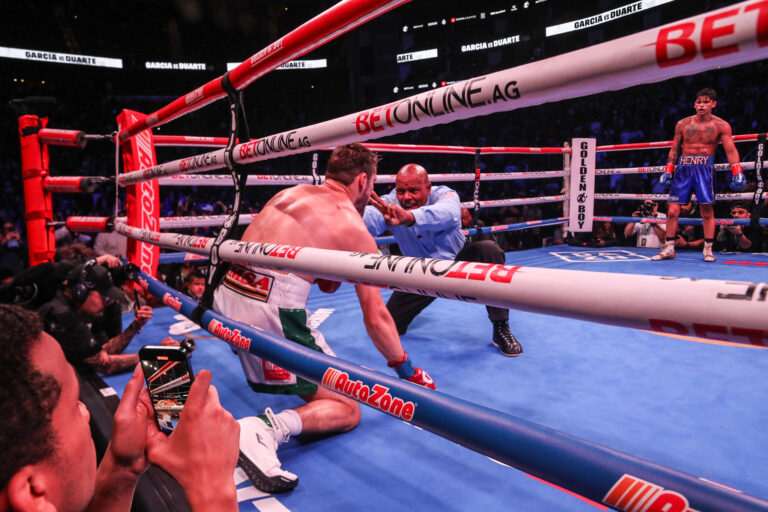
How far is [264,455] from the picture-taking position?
1.29 meters

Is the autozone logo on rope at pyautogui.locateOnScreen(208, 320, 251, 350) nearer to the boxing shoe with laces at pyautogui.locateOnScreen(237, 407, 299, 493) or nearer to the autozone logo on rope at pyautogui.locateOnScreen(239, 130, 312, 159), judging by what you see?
the boxing shoe with laces at pyautogui.locateOnScreen(237, 407, 299, 493)

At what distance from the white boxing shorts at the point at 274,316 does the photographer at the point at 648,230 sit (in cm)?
523

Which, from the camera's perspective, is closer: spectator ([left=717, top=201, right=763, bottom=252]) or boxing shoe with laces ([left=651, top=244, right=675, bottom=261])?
boxing shoe with laces ([left=651, top=244, right=675, bottom=261])

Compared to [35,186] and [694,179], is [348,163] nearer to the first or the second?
[35,186]

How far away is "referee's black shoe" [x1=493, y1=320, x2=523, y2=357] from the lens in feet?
7.16

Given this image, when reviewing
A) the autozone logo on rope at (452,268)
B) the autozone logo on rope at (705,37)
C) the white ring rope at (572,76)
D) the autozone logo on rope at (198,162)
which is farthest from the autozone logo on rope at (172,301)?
the autozone logo on rope at (705,37)

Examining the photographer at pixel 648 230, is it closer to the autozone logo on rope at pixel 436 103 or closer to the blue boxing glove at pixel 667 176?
the blue boxing glove at pixel 667 176

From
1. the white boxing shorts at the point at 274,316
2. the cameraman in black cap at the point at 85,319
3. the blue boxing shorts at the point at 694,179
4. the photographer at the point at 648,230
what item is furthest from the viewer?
the photographer at the point at 648,230

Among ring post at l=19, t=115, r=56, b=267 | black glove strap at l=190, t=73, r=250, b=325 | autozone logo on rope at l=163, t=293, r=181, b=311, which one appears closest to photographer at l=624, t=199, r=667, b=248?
black glove strap at l=190, t=73, r=250, b=325

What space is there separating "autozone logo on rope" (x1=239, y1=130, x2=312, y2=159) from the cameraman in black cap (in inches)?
38.3

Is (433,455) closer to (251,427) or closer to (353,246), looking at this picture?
(251,427)

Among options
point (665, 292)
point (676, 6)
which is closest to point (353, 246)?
point (665, 292)

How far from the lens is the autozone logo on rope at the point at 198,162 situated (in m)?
1.49

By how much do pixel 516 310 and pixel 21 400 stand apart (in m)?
0.86
